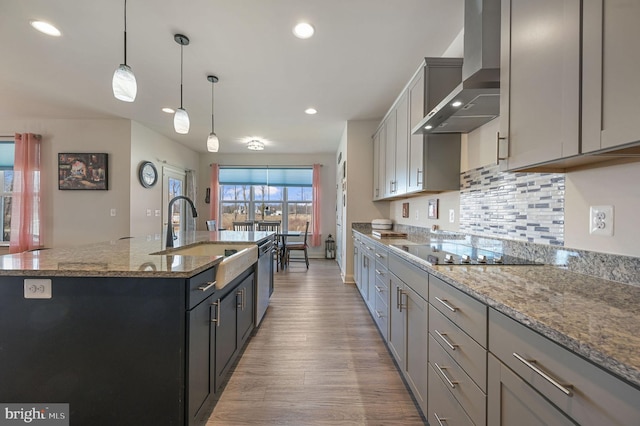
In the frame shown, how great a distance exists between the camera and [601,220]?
1.06m

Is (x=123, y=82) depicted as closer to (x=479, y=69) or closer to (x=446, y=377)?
(x=479, y=69)

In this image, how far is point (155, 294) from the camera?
1.15 m

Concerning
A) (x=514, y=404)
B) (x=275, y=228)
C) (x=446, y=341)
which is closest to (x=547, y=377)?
(x=514, y=404)

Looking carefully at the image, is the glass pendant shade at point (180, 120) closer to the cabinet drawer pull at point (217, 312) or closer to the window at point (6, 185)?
the cabinet drawer pull at point (217, 312)

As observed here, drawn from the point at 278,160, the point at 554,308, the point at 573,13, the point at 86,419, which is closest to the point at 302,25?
the point at 573,13

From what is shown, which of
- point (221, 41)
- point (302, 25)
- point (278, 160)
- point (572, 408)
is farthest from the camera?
point (278, 160)

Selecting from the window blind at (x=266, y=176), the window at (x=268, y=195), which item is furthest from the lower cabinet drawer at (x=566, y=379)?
the window blind at (x=266, y=176)

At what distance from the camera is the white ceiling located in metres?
1.91

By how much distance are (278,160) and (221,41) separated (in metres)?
4.36

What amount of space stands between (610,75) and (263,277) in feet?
8.49

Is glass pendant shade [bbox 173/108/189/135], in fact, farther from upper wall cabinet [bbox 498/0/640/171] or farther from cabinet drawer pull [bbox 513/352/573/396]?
cabinet drawer pull [bbox 513/352/573/396]

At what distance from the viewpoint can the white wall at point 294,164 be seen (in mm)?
6543

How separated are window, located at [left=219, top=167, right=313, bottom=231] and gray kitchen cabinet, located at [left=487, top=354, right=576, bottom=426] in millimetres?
5836

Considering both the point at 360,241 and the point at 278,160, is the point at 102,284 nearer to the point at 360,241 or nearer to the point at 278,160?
the point at 360,241
